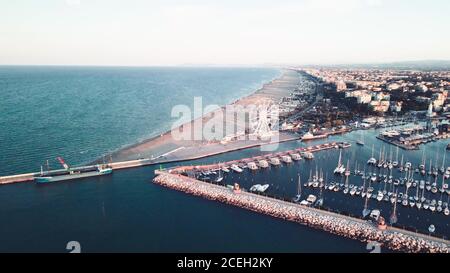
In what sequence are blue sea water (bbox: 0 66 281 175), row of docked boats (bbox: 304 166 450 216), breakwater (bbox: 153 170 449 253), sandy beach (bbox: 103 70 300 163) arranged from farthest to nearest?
sandy beach (bbox: 103 70 300 163), blue sea water (bbox: 0 66 281 175), row of docked boats (bbox: 304 166 450 216), breakwater (bbox: 153 170 449 253)

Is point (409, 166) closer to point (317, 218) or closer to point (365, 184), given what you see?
point (365, 184)

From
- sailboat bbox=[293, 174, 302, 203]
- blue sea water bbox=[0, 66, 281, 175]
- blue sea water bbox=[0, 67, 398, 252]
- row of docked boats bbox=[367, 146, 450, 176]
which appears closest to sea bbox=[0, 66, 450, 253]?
blue sea water bbox=[0, 67, 398, 252]

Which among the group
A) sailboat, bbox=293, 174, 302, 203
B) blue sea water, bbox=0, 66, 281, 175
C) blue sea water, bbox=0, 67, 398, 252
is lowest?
blue sea water, bbox=0, 67, 398, 252

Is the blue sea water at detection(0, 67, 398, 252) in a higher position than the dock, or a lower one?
lower

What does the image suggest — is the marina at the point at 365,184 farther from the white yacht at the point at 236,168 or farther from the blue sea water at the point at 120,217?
the blue sea water at the point at 120,217

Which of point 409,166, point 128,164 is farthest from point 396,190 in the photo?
point 128,164

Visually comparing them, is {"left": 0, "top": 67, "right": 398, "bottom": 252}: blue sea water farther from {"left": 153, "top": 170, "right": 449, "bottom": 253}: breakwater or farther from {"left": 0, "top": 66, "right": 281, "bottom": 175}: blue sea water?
{"left": 153, "top": 170, "right": 449, "bottom": 253}: breakwater

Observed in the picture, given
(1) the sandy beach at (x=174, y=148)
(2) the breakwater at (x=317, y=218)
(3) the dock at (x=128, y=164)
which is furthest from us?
(1) the sandy beach at (x=174, y=148)

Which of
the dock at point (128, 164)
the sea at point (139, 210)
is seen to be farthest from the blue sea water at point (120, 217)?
the dock at point (128, 164)
